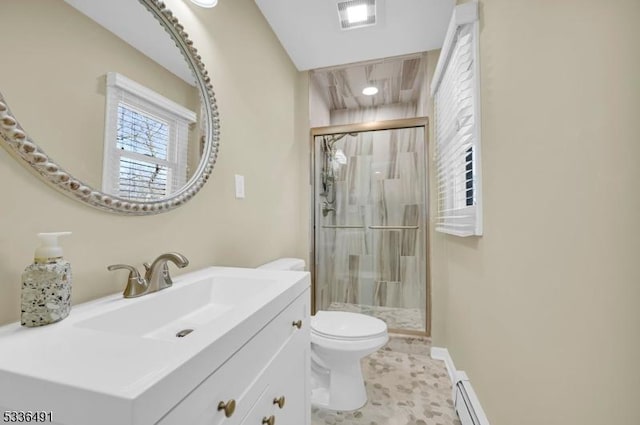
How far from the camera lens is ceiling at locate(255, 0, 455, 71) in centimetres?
176

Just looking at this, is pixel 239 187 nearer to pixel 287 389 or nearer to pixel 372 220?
pixel 287 389

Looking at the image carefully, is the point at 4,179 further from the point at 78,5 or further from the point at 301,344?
the point at 301,344

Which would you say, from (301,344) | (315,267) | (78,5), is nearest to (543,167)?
(301,344)

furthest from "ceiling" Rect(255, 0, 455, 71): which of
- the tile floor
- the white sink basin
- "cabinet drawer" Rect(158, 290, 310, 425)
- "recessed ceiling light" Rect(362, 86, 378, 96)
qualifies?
the tile floor

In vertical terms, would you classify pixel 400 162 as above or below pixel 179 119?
above

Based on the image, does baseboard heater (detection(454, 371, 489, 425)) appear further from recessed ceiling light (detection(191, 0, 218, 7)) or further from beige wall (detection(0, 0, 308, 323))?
recessed ceiling light (detection(191, 0, 218, 7))

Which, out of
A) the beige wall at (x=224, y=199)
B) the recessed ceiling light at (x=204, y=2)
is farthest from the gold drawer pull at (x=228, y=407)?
the recessed ceiling light at (x=204, y=2)

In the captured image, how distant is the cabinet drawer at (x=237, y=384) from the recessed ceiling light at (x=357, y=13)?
1868 millimetres

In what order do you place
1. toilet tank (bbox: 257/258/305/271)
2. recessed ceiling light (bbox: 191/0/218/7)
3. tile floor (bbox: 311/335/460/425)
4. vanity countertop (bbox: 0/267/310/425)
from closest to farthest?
vanity countertop (bbox: 0/267/310/425) < recessed ceiling light (bbox: 191/0/218/7) < tile floor (bbox: 311/335/460/425) < toilet tank (bbox: 257/258/305/271)

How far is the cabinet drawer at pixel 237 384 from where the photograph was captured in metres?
0.44

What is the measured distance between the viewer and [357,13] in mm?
1811

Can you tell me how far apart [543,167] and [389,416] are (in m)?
1.38

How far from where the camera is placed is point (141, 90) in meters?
0.93

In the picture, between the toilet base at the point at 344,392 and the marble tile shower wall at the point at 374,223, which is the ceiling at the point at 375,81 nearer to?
the marble tile shower wall at the point at 374,223
